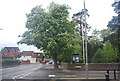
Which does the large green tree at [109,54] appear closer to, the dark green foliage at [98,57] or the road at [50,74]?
the dark green foliage at [98,57]

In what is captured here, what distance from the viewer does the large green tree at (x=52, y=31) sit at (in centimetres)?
2253

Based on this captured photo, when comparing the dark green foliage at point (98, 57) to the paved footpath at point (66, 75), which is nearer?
the paved footpath at point (66, 75)

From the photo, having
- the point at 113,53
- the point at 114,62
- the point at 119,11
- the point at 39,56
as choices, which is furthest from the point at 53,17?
the point at 39,56

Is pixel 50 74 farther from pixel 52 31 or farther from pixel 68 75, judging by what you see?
pixel 52 31

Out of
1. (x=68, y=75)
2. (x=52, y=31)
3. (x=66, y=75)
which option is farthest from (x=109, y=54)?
(x=66, y=75)

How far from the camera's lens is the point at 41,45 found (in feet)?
75.8

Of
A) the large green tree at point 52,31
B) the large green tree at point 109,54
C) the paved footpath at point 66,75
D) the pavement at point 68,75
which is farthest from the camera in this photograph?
the large green tree at point 109,54

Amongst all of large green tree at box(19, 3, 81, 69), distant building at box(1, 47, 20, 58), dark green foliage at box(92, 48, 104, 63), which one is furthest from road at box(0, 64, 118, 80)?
distant building at box(1, 47, 20, 58)

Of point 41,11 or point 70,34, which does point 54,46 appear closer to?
point 70,34

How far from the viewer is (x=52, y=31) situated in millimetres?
22594

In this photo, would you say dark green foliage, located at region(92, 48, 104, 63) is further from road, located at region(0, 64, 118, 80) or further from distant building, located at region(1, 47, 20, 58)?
distant building, located at region(1, 47, 20, 58)

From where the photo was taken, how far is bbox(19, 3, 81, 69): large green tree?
22531 millimetres


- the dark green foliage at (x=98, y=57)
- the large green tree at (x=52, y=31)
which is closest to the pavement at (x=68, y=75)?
the large green tree at (x=52, y=31)

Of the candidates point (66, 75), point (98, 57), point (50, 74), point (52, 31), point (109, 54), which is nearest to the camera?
point (66, 75)
